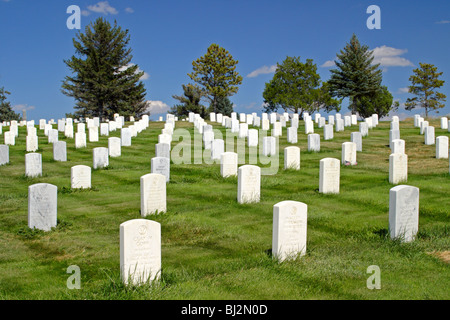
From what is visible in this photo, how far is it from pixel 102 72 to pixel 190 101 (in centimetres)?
1370

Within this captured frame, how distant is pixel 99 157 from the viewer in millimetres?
20062

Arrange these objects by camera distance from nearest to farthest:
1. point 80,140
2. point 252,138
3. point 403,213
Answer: point 403,213 → point 252,138 → point 80,140

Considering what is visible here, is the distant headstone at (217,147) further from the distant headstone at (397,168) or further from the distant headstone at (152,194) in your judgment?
the distant headstone at (152,194)

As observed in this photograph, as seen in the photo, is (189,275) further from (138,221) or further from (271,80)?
(271,80)

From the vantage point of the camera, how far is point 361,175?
16672 millimetres

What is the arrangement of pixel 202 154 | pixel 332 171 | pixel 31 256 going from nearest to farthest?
pixel 31 256 < pixel 332 171 < pixel 202 154

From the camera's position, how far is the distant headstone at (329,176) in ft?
45.3

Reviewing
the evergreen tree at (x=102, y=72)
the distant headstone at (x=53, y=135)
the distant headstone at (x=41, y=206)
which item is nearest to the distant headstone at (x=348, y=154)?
the distant headstone at (x=41, y=206)

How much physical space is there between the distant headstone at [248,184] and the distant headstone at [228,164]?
3.48 meters

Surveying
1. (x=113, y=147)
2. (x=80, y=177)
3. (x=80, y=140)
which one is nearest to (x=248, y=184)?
(x=80, y=177)

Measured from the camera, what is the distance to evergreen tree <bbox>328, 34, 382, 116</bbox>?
59750 mm

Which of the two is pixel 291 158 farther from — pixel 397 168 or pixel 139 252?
pixel 139 252
